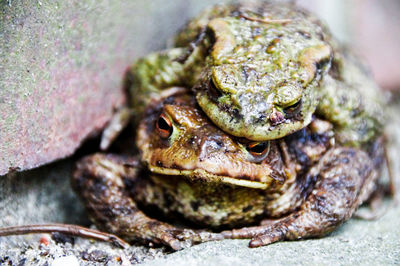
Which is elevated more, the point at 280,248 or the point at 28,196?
the point at 28,196

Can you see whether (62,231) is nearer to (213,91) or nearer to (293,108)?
(213,91)

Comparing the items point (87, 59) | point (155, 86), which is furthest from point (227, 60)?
point (87, 59)

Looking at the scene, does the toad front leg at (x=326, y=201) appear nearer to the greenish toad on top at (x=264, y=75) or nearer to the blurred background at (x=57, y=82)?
the greenish toad on top at (x=264, y=75)

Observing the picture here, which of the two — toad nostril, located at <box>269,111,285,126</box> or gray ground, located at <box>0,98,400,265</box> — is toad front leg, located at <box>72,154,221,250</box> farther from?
toad nostril, located at <box>269,111,285,126</box>

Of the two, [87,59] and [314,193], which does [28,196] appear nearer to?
[87,59]

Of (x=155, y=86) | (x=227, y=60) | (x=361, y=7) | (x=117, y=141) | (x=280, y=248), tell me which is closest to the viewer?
(x=280, y=248)

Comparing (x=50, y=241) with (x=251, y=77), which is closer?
(x=251, y=77)

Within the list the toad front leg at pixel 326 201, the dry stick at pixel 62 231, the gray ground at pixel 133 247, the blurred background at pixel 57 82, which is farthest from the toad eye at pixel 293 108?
the blurred background at pixel 57 82

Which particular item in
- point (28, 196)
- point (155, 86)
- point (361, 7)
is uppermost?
point (155, 86)
